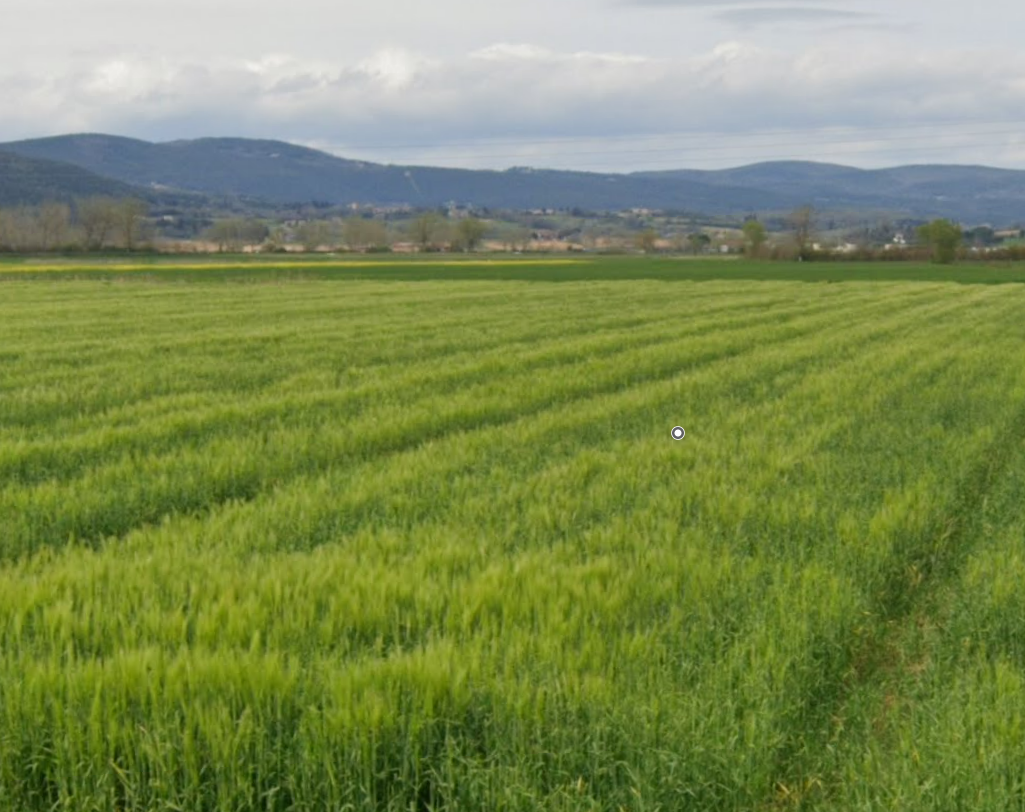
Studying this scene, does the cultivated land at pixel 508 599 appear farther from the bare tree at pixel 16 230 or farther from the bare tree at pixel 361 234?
the bare tree at pixel 361 234

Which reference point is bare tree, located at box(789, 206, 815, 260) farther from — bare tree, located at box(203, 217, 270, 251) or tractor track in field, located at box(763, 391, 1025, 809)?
tractor track in field, located at box(763, 391, 1025, 809)

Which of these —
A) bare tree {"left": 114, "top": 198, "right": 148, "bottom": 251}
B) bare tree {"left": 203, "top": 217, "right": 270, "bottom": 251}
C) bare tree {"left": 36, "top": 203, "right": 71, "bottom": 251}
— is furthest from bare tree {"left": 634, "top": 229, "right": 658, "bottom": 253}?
bare tree {"left": 36, "top": 203, "right": 71, "bottom": 251}

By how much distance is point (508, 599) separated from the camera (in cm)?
589

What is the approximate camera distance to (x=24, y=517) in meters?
8.10

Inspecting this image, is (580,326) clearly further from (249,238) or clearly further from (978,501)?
(249,238)

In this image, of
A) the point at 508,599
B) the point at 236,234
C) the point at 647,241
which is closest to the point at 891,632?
the point at 508,599

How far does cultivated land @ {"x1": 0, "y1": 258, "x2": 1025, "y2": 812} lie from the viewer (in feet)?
13.9

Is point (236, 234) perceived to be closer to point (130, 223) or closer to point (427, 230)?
point (427, 230)

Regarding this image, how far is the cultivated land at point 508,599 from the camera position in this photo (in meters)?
4.23

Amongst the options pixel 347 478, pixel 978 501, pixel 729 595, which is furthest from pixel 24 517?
pixel 978 501

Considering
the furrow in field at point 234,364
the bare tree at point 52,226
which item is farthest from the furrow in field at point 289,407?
the bare tree at point 52,226

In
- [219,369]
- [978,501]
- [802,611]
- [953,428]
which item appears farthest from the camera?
[219,369]

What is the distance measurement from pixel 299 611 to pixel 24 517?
3.55 meters

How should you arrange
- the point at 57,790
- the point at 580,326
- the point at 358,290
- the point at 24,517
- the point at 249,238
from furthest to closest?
the point at 249,238
the point at 358,290
the point at 580,326
the point at 24,517
the point at 57,790
